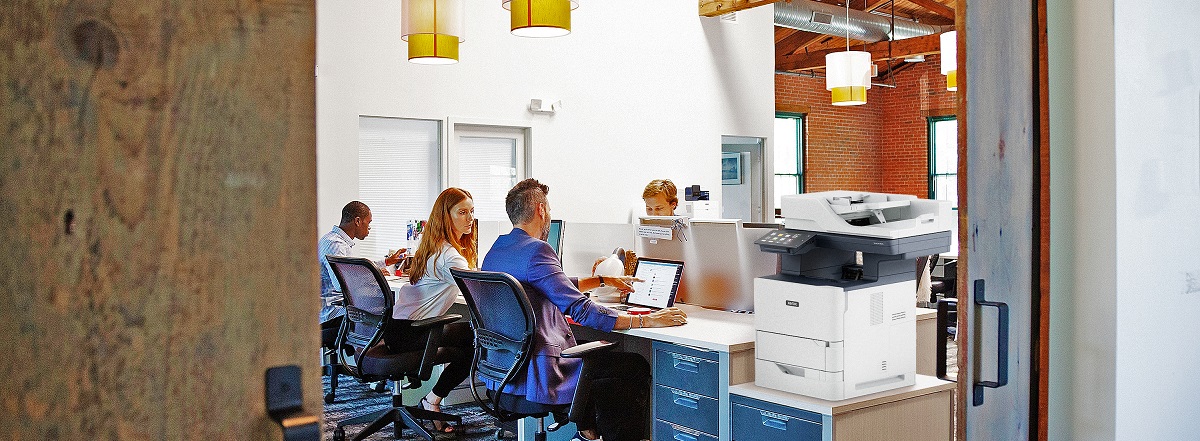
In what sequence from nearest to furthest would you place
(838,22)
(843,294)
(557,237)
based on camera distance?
(843,294) → (557,237) → (838,22)

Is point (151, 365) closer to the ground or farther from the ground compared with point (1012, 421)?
farther from the ground

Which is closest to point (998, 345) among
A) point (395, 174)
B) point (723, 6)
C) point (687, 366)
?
point (687, 366)

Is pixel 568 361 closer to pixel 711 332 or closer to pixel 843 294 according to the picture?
pixel 711 332

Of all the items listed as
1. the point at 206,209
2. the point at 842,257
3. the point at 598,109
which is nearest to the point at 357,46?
the point at 598,109

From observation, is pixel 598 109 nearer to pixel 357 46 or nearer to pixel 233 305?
pixel 357 46

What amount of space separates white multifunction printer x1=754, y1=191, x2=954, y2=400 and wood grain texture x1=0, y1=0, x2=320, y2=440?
7.41 ft

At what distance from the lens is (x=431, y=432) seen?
4.86m

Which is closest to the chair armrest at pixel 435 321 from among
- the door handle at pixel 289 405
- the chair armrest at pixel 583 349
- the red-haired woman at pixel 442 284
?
the red-haired woman at pixel 442 284

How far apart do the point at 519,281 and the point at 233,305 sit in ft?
9.07

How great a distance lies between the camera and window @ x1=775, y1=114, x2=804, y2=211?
14.4 metres

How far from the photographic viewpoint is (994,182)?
2.51 metres

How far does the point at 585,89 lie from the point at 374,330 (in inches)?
172

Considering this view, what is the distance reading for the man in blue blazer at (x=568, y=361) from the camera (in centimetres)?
377

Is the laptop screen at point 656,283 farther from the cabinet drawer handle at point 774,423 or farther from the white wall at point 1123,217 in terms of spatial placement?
the white wall at point 1123,217
